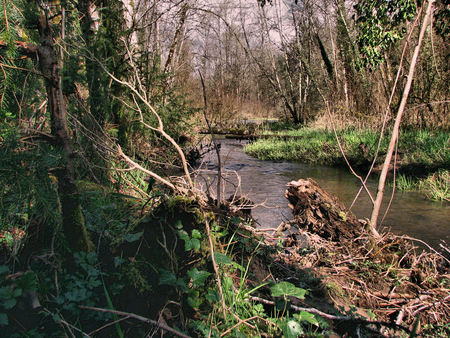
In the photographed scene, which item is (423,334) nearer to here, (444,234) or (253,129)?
(444,234)

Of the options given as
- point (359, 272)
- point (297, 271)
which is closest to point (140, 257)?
point (297, 271)

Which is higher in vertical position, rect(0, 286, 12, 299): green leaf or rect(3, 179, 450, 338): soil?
rect(0, 286, 12, 299): green leaf

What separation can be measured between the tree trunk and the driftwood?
6.39 ft

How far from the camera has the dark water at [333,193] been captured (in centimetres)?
376

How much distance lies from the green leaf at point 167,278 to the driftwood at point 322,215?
1660 millimetres

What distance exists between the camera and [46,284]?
1407mm

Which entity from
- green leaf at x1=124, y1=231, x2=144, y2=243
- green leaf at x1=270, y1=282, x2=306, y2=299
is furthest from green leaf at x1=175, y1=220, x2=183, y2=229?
green leaf at x1=270, y1=282, x2=306, y2=299

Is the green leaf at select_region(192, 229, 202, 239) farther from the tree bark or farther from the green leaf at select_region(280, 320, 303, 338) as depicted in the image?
the tree bark

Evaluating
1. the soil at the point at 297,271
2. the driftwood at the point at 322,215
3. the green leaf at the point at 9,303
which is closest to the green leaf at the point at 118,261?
the soil at the point at 297,271

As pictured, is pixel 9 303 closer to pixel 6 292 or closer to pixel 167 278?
pixel 6 292

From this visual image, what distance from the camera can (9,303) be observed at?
4.09 ft

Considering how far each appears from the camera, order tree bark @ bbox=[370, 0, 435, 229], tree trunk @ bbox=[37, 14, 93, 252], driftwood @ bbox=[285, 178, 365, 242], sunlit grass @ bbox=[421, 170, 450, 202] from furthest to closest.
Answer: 1. sunlit grass @ bbox=[421, 170, 450, 202]
2. driftwood @ bbox=[285, 178, 365, 242]
3. tree bark @ bbox=[370, 0, 435, 229]
4. tree trunk @ bbox=[37, 14, 93, 252]

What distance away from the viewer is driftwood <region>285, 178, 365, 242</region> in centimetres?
260

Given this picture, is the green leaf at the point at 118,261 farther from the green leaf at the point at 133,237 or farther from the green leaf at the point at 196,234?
the green leaf at the point at 196,234
